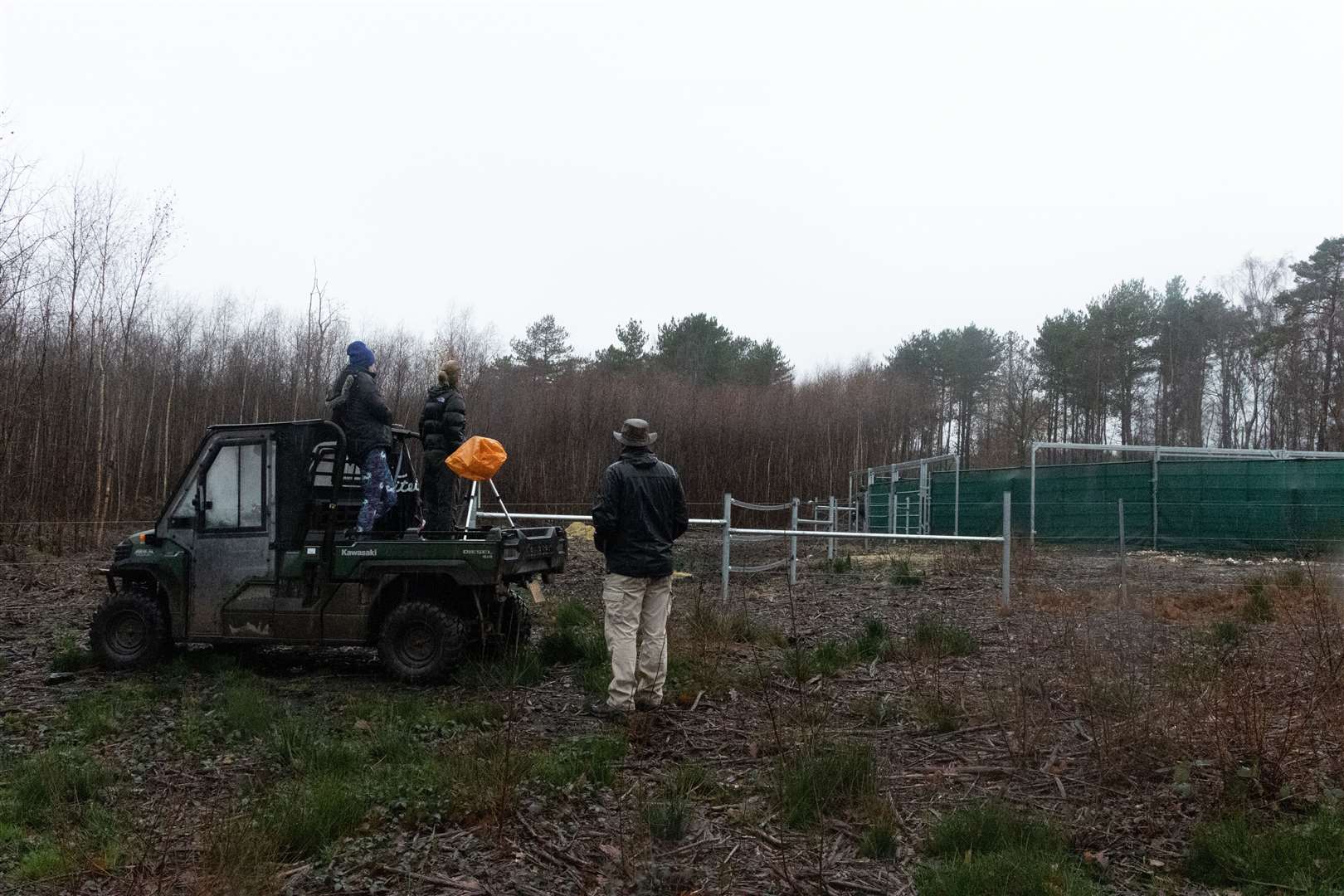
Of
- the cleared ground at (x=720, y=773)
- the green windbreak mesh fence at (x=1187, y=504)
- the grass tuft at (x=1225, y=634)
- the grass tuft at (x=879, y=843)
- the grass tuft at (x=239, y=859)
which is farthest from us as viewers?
the green windbreak mesh fence at (x=1187, y=504)

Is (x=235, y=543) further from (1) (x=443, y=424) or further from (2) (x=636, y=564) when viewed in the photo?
(2) (x=636, y=564)

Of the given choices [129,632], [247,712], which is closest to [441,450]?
[247,712]

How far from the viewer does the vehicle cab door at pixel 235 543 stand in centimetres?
741

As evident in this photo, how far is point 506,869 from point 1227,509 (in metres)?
16.2

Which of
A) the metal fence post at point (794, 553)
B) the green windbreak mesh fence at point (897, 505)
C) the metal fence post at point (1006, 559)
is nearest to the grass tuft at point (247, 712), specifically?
the metal fence post at point (794, 553)

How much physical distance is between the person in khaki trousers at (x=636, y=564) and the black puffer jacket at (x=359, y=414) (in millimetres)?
2064

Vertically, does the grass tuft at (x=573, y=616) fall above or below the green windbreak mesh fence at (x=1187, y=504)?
below

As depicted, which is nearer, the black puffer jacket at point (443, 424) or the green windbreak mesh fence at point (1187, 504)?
the black puffer jacket at point (443, 424)

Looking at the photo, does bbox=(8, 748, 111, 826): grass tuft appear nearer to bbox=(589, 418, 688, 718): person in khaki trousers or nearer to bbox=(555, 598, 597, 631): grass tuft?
bbox=(589, 418, 688, 718): person in khaki trousers

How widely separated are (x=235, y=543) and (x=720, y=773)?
4.33 metres

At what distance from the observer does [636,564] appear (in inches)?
244

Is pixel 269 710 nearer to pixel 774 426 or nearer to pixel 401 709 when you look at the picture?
pixel 401 709

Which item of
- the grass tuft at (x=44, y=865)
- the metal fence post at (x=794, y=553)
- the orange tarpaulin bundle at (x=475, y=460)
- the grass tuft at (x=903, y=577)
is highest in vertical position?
the orange tarpaulin bundle at (x=475, y=460)

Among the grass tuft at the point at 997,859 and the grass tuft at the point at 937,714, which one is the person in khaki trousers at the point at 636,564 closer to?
the grass tuft at the point at 937,714
